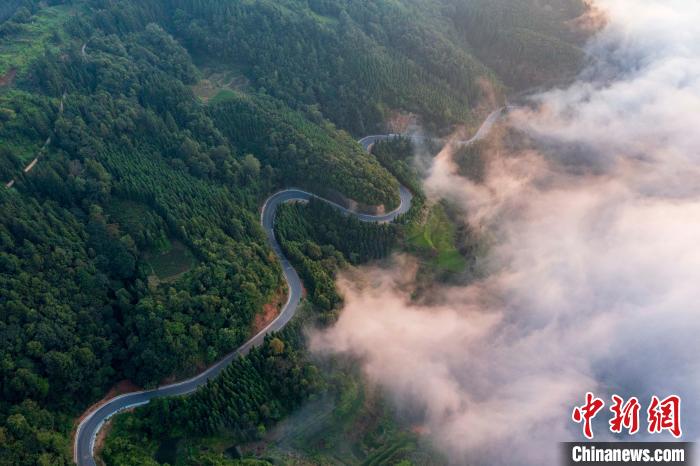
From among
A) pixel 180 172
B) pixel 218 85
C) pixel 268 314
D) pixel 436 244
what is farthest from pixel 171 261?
pixel 218 85

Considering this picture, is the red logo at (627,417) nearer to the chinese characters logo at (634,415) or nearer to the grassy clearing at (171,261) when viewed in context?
the chinese characters logo at (634,415)

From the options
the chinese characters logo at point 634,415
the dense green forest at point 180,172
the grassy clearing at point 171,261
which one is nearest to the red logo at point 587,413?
the chinese characters logo at point 634,415

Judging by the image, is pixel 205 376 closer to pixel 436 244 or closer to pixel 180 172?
pixel 180 172

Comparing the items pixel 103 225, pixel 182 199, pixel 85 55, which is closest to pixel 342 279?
pixel 182 199

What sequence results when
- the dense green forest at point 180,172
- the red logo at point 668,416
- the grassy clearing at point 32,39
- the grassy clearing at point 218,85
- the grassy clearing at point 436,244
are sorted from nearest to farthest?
the red logo at point 668,416
the dense green forest at point 180,172
the grassy clearing at point 32,39
the grassy clearing at point 436,244
the grassy clearing at point 218,85

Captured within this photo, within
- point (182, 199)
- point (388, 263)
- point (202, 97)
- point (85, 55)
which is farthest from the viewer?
point (202, 97)

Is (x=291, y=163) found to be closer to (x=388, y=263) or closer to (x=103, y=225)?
(x=388, y=263)

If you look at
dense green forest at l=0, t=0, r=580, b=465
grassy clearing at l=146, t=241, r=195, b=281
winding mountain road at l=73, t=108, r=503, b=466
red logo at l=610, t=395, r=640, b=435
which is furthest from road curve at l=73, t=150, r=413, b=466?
red logo at l=610, t=395, r=640, b=435
